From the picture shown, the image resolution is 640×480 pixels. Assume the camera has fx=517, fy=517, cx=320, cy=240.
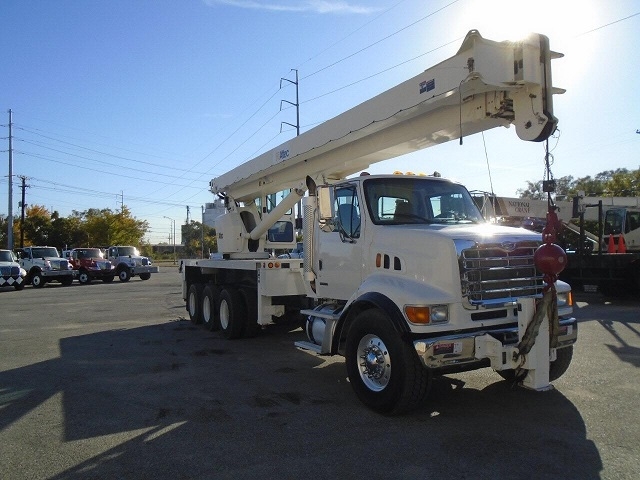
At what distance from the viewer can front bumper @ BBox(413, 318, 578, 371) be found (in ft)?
16.0

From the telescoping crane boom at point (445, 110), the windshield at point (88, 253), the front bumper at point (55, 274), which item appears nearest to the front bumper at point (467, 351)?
the telescoping crane boom at point (445, 110)

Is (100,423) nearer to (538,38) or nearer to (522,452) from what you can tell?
(522,452)

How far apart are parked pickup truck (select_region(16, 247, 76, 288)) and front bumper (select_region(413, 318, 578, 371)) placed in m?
27.9

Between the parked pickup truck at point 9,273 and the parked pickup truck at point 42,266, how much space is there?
2087 millimetres

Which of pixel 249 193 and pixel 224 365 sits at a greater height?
pixel 249 193

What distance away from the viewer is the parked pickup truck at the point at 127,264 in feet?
104

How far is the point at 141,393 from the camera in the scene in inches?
252

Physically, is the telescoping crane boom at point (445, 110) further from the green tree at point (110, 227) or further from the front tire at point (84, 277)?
the green tree at point (110, 227)

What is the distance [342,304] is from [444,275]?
1.96 metres

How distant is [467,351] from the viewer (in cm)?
500

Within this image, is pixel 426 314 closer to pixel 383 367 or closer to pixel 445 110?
pixel 383 367

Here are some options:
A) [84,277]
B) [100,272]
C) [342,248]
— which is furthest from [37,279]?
[342,248]

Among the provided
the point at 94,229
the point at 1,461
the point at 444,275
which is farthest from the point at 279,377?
the point at 94,229

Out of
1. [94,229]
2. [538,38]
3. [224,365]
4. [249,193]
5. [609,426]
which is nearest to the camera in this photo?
[609,426]
